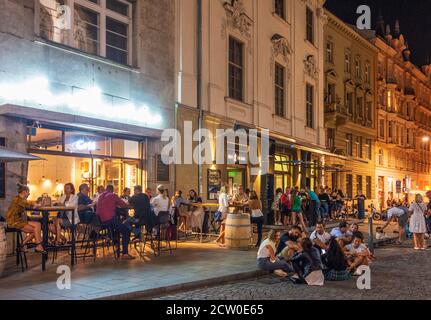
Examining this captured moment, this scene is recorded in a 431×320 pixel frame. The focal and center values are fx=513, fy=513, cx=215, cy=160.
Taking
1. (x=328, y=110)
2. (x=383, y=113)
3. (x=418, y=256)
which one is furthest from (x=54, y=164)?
(x=383, y=113)

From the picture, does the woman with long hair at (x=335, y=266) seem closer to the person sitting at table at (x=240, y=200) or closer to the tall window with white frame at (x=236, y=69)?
the person sitting at table at (x=240, y=200)

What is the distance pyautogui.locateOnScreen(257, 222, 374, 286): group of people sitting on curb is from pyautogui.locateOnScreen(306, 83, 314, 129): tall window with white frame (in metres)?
17.5

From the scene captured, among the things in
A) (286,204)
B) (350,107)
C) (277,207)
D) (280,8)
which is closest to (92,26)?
(286,204)

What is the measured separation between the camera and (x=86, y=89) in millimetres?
13750

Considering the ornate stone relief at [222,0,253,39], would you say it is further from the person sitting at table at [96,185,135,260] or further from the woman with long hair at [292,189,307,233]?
the person sitting at table at [96,185,135,260]

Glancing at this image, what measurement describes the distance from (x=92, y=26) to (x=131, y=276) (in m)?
7.81

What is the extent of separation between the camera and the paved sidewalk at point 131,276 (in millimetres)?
8102

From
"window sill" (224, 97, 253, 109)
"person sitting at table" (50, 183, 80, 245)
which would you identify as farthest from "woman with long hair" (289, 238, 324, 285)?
"window sill" (224, 97, 253, 109)

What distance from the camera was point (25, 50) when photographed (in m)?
12.1

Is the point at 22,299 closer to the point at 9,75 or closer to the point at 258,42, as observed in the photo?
the point at 9,75

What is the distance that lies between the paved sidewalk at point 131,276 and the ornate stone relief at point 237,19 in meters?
10.6

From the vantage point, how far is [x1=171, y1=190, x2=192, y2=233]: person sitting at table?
622 inches

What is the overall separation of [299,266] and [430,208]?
12094 millimetres

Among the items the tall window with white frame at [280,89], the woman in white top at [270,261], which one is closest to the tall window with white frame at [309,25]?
the tall window with white frame at [280,89]
